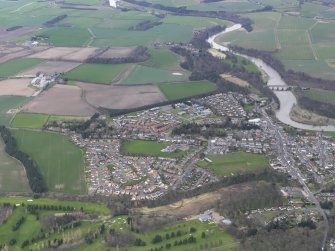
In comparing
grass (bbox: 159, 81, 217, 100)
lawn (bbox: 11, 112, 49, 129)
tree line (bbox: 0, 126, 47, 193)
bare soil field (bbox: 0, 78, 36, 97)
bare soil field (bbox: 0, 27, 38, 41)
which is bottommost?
bare soil field (bbox: 0, 27, 38, 41)

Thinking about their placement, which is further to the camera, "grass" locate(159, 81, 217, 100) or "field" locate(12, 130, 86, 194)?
"grass" locate(159, 81, 217, 100)

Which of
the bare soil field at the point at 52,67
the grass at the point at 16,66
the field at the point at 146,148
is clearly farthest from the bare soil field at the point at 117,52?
the field at the point at 146,148

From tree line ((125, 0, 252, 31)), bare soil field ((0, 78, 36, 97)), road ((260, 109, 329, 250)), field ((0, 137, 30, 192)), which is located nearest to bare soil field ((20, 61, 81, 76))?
bare soil field ((0, 78, 36, 97))

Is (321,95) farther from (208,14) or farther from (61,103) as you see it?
(208,14)

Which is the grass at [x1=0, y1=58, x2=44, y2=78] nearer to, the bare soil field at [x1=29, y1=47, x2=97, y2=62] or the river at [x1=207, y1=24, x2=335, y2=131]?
the bare soil field at [x1=29, y1=47, x2=97, y2=62]

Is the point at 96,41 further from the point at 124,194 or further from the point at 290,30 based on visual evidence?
the point at 124,194

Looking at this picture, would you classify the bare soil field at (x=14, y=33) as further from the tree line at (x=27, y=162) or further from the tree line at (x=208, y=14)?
the tree line at (x=27, y=162)
